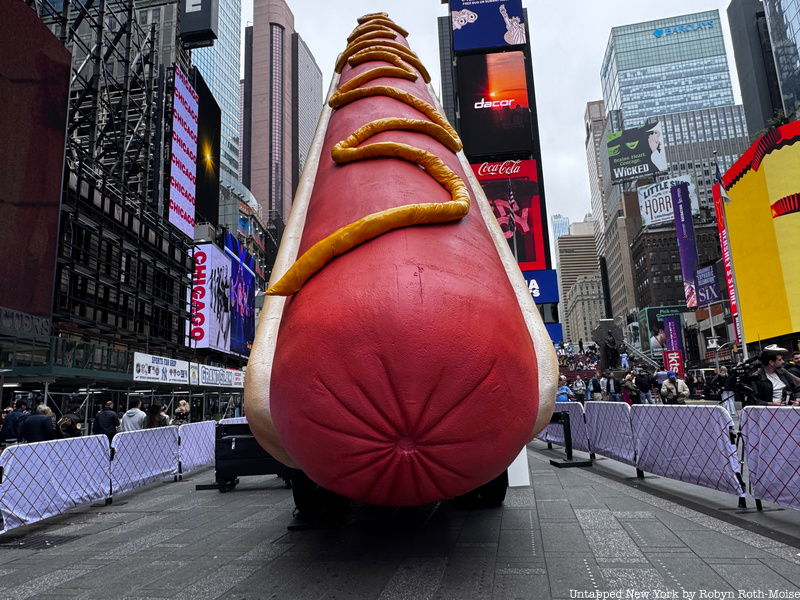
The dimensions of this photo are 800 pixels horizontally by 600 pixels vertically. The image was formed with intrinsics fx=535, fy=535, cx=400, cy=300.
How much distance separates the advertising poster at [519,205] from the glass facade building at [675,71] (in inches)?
6610

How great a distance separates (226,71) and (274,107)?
5470 centimetres

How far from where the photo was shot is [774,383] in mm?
7305

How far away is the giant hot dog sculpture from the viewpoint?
10.7 ft

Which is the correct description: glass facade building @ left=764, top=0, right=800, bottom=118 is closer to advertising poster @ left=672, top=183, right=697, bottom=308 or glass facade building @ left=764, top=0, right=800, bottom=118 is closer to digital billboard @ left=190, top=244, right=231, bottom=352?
advertising poster @ left=672, top=183, right=697, bottom=308

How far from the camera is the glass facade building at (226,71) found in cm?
8344

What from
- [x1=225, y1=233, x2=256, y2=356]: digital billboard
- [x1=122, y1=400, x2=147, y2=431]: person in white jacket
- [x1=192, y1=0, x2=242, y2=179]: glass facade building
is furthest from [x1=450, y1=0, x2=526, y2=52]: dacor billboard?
[x1=192, y1=0, x2=242, y2=179]: glass facade building

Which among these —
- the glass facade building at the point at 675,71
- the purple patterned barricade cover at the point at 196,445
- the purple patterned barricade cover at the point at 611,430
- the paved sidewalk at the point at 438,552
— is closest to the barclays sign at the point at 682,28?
the glass facade building at the point at 675,71

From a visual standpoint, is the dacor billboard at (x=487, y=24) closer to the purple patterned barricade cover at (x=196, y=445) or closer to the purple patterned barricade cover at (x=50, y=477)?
the purple patterned barricade cover at (x=196, y=445)

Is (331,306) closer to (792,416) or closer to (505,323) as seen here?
(505,323)

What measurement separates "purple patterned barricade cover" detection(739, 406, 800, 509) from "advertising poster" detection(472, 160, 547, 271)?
34.5 ft

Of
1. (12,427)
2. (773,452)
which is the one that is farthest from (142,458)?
(773,452)

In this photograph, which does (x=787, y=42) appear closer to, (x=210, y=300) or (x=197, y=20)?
(x=197, y=20)

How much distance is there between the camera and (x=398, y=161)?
477cm

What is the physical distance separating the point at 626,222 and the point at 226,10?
90.3 meters
